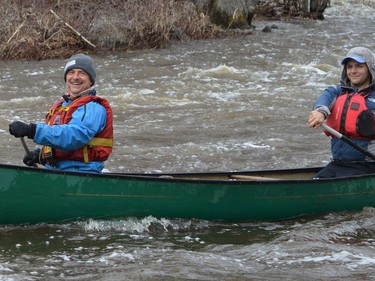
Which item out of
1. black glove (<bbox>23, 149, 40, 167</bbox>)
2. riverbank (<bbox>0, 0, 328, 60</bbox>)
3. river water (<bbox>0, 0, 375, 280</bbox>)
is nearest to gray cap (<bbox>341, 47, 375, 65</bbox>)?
river water (<bbox>0, 0, 375, 280</bbox>)

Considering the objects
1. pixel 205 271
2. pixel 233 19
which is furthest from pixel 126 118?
pixel 233 19

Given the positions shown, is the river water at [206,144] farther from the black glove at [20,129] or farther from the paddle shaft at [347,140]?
the black glove at [20,129]

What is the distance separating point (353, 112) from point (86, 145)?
2.20m

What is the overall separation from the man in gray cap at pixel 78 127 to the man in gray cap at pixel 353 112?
5.64ft

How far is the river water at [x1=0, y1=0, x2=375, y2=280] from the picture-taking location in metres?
5.68

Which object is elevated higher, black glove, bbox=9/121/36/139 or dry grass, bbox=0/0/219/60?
dry grass, bbox=0/0/219/60

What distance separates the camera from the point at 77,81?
20.1 feet

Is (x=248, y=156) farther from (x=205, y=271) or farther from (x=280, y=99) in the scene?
(x=205, y=271)

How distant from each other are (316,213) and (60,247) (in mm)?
2185

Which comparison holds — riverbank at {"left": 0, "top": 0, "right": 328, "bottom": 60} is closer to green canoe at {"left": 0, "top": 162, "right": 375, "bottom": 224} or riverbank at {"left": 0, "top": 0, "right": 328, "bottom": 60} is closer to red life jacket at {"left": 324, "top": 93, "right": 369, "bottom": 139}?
green canoe at {"left": 0, "top": 162, "right": 375, "bottom": 224}

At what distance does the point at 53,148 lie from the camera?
20.2 ft

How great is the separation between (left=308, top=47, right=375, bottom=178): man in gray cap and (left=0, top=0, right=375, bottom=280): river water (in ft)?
1.35

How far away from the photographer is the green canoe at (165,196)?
19.7 feet

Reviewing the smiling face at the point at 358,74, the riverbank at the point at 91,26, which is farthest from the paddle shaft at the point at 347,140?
the riverbank at the point at 91,26
